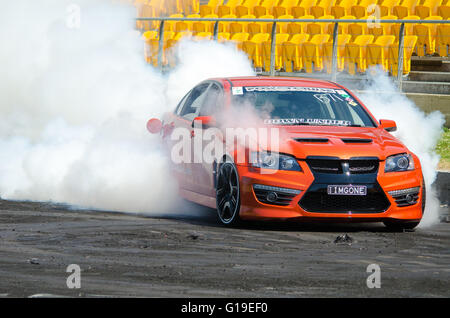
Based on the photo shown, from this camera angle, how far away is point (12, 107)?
18.5 meters

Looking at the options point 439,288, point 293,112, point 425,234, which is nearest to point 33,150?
point 293,112

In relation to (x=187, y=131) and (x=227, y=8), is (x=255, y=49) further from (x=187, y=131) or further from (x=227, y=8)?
(x=187, y=131)

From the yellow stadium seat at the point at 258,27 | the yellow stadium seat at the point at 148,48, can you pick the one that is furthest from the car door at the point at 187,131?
the yellow stadium seat at the point at 258,27

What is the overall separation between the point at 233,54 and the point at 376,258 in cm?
987

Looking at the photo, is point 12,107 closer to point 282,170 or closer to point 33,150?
point 33,150

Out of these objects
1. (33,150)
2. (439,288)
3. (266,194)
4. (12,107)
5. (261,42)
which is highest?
(261,42)

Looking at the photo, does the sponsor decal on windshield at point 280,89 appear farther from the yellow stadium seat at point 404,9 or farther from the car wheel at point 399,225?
the yellow stadium seat at point 404,9

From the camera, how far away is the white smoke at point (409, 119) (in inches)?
531

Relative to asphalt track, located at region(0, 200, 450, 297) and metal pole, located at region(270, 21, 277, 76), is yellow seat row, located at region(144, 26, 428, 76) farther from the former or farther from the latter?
asphalt track, located at region(0, 200, 450, 297)

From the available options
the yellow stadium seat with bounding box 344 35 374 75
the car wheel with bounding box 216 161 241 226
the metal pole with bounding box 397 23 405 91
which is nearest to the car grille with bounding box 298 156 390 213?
the car wheel with bounding box 216 161 241 226

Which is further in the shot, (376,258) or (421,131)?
(421,131)

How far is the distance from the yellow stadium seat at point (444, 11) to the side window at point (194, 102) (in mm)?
10294

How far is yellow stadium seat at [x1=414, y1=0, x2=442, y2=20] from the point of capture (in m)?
21.2

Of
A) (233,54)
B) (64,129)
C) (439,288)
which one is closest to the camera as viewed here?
(439,288)
